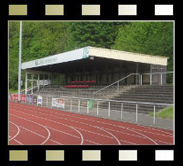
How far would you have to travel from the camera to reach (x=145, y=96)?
19.3 m

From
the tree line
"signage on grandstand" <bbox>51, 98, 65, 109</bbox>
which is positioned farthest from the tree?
"signage on grandstand" <bbox>51, 98, 65, 109</bbox>

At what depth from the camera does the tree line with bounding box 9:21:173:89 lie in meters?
30.1

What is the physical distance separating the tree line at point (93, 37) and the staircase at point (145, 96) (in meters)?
9.26

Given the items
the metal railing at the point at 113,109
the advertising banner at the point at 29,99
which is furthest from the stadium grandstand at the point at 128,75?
the advertising banner at the point at 29,99

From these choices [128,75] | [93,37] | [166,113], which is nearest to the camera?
[166,113]

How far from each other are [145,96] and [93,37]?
22.0 m

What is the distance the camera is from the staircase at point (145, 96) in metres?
17.2

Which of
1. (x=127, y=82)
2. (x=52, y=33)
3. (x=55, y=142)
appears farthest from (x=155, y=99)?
(x=52, y=33)

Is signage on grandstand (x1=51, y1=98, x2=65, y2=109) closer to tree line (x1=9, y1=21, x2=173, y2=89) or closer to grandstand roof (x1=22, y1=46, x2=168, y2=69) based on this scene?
grandstand roof (x1=22, y1=46, x2=168, y2=69)

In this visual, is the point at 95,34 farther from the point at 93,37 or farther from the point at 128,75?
the point at 128,75

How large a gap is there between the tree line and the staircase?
926 cm

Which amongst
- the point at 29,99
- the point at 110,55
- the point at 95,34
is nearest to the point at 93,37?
the point at 95,34

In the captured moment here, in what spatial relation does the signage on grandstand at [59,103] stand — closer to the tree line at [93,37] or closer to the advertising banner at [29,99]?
the advertising banner at [29,99]

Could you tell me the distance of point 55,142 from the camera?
312 inches
